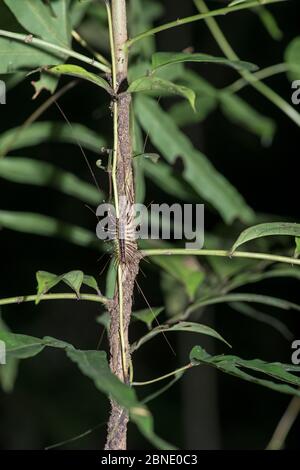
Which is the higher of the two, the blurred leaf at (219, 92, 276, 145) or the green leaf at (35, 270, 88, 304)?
the blurred leaf at (219, 92, 276, 145)

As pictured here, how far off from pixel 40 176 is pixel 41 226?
75mm

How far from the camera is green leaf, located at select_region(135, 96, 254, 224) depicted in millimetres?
883

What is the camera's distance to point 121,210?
0.53 meters

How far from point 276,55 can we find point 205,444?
2.81 feet

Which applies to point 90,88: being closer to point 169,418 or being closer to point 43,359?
point 43,359

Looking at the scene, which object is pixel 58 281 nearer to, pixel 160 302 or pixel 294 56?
pixel 294 56

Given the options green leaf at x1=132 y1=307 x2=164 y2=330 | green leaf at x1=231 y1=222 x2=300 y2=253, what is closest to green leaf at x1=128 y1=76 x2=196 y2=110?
green leaf at x1=231 y1=222 x2=300 y2=253

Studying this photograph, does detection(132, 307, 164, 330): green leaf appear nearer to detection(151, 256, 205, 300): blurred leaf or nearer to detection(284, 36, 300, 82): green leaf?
detection(151, 256, 205, 300): blurred leaf

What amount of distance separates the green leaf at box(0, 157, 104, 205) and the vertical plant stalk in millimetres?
409

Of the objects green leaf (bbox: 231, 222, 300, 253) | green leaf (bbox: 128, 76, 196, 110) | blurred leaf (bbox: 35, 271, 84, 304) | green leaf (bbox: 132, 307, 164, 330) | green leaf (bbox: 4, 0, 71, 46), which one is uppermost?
green leaf (bbox: 4, 0, 71, 46)

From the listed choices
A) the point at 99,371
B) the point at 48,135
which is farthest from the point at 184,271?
the point at 99,371

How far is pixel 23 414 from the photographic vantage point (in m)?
1.60

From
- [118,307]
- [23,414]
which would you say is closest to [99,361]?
[118,307]

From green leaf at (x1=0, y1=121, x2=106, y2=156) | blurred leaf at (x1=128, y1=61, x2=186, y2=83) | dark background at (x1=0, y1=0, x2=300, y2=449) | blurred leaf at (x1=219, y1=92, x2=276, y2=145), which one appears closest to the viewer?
blurred leaf at (x1=128, y1=61, x2=186, y2=83)
